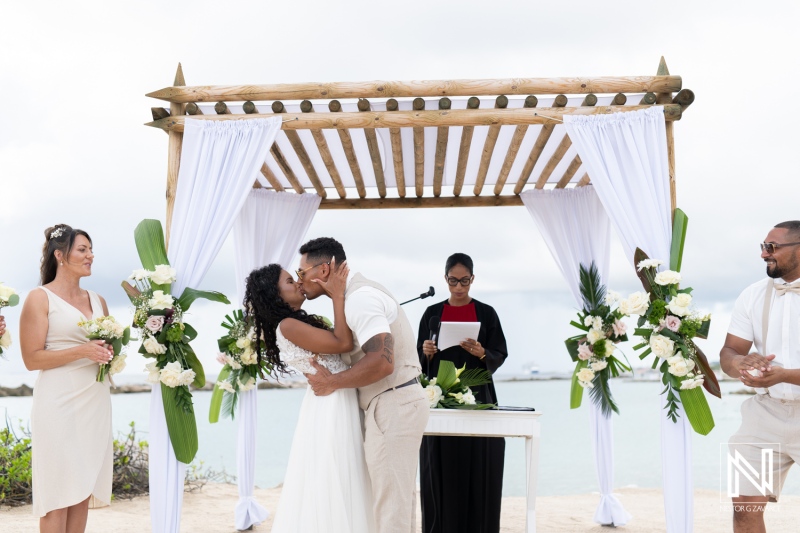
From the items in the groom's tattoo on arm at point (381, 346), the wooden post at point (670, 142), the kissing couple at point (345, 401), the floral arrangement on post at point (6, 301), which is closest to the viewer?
the groom's tattoo on arm at point (381, 346)

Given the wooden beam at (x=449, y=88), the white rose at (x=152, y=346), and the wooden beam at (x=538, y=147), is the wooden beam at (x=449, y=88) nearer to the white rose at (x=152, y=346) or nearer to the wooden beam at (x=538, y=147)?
the wooden beam at (x=538, y=147)

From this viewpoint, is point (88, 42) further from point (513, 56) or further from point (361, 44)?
point (513, 56)

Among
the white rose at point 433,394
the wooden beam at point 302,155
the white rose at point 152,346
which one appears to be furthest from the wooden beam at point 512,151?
the white rose at point 152,346

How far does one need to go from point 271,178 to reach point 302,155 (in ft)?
2.68

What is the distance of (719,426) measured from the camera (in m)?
23.2

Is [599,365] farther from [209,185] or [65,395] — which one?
[65,395]

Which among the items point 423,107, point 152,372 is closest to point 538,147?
point 423,107

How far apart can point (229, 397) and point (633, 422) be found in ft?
79.0

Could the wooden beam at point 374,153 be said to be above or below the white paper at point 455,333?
above

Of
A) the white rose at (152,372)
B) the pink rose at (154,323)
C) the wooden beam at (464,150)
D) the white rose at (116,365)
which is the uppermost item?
the wooden beam at (464,150)

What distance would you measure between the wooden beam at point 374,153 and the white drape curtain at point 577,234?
4.64 feet

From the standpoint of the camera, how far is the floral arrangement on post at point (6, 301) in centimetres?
417

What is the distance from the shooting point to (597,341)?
5250 millimetres

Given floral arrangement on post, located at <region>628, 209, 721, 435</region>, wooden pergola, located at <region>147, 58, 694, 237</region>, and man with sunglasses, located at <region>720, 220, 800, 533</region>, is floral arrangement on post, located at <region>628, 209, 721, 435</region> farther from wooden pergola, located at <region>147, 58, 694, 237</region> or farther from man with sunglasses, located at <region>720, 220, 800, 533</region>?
wooden pergola, located at <region>147, 58, 694, 237</region>
